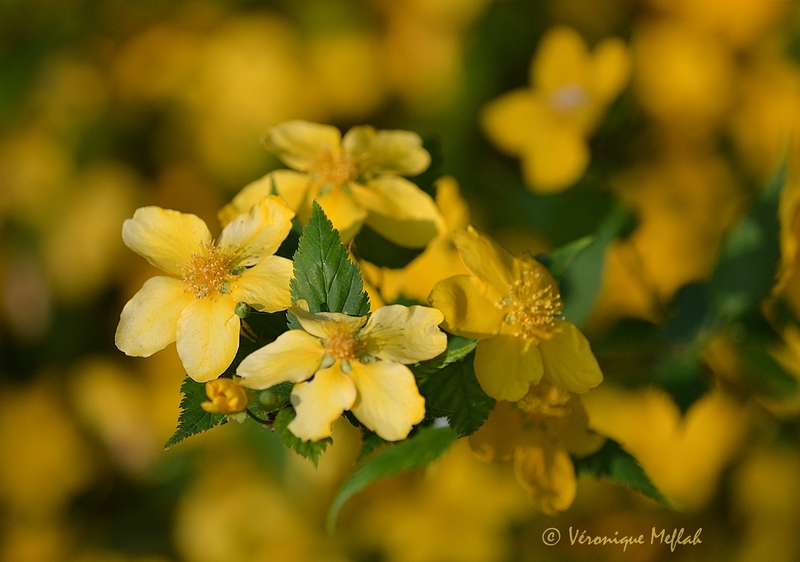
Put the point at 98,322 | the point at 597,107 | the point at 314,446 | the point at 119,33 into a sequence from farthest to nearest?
the point at 119,33, the point at 98,322, the point at 597,107, the point at 314,446

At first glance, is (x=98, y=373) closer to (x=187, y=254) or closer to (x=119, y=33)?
(x=119, y=33)

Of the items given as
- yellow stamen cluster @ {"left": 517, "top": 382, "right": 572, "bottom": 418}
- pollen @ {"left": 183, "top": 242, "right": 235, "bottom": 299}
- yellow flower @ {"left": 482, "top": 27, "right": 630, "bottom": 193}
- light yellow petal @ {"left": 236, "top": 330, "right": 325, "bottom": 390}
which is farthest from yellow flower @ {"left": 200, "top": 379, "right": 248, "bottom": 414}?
yellow flower @ {"left": 482, "top": 27, "right": 630, "bottom": 193}

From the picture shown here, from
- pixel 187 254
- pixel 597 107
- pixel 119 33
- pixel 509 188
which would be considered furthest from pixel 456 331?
pixel 119 33

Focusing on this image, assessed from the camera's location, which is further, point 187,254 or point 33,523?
point 33,523

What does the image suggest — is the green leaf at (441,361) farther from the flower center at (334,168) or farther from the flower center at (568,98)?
the flower center at (568,98)

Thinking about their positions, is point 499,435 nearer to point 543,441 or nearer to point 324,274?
point 543,441

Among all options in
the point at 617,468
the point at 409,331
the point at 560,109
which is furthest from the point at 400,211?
the point at 560,109

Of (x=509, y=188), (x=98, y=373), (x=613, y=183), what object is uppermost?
(x=509, y=188)
